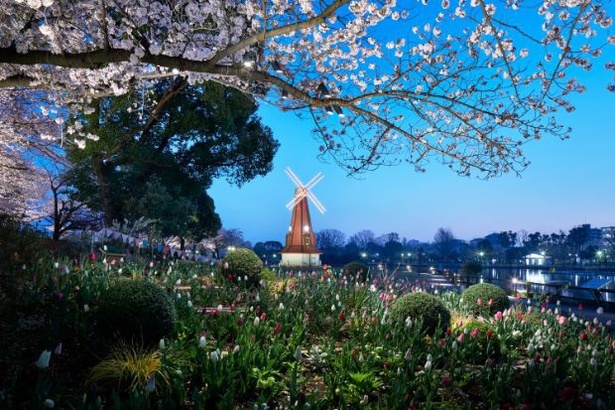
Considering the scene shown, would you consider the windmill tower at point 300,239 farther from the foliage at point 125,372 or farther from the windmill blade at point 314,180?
the foliage at point 125,372

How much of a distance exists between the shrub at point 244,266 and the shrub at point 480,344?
18.0 ft

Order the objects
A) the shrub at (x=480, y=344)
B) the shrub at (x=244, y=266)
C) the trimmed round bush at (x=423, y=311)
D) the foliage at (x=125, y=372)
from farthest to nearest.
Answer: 1. the shrub at (x=244, y=266)
2. the trimmed round bush at (x=423, y=311)
3. the shrub at (x=480, y=344)
4. the foliage at (x=125, y=372)

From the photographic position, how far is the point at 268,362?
5523 mm

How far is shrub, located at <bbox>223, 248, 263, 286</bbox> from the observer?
11.4 metres

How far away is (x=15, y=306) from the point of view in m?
6.49

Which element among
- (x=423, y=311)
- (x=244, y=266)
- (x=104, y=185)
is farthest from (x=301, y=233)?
(x=423, y=311)

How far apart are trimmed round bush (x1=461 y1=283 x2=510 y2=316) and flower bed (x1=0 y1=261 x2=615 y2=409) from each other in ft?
7.27

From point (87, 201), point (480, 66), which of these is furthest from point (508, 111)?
point (87, 201)

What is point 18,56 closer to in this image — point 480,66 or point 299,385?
point 299,385

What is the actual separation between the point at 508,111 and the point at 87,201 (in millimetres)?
26480

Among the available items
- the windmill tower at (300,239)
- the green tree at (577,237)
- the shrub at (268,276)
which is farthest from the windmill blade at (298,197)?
the green tree at (577,237)

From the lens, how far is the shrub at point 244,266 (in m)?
11.4

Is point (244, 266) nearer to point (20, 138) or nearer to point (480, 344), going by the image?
point (480, 344)

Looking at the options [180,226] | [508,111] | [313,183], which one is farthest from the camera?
[313,183]
